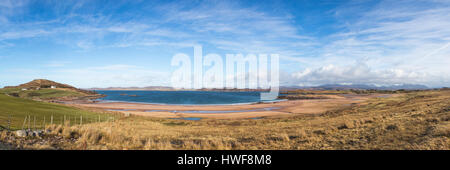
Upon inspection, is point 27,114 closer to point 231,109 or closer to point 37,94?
point 231,109

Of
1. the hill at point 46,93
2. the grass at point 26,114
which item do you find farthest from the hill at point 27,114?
the hill at point 46,93

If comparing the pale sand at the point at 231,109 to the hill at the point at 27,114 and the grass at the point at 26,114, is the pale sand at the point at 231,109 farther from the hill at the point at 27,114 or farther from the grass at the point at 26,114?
the hill at the point at 27,114

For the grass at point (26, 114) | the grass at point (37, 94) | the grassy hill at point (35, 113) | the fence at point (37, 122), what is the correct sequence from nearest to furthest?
1. the fence at point (37, 122)
2. the grass at point (26, 114)
3. the grassy hill at point (35, 113)
4. the grass at point (37, 94)

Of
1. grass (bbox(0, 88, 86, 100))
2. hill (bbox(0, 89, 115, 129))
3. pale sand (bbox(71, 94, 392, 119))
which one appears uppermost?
hill (bbox(0, 89, 115, 129))

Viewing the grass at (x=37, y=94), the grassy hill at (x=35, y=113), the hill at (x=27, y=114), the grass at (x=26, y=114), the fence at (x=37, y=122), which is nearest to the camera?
the fence at (x=37, y=122)

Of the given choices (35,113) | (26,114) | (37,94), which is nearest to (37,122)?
(26,114)

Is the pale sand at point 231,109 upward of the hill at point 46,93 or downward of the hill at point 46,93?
downward

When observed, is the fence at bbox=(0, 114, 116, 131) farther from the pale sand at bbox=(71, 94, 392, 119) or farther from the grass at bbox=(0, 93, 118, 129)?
the pale sand at bbox=(71, 94, 392, 119)

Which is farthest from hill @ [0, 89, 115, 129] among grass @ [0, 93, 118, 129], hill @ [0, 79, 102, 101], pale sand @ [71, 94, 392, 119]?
hill @ [0, 79, 102, 101]
